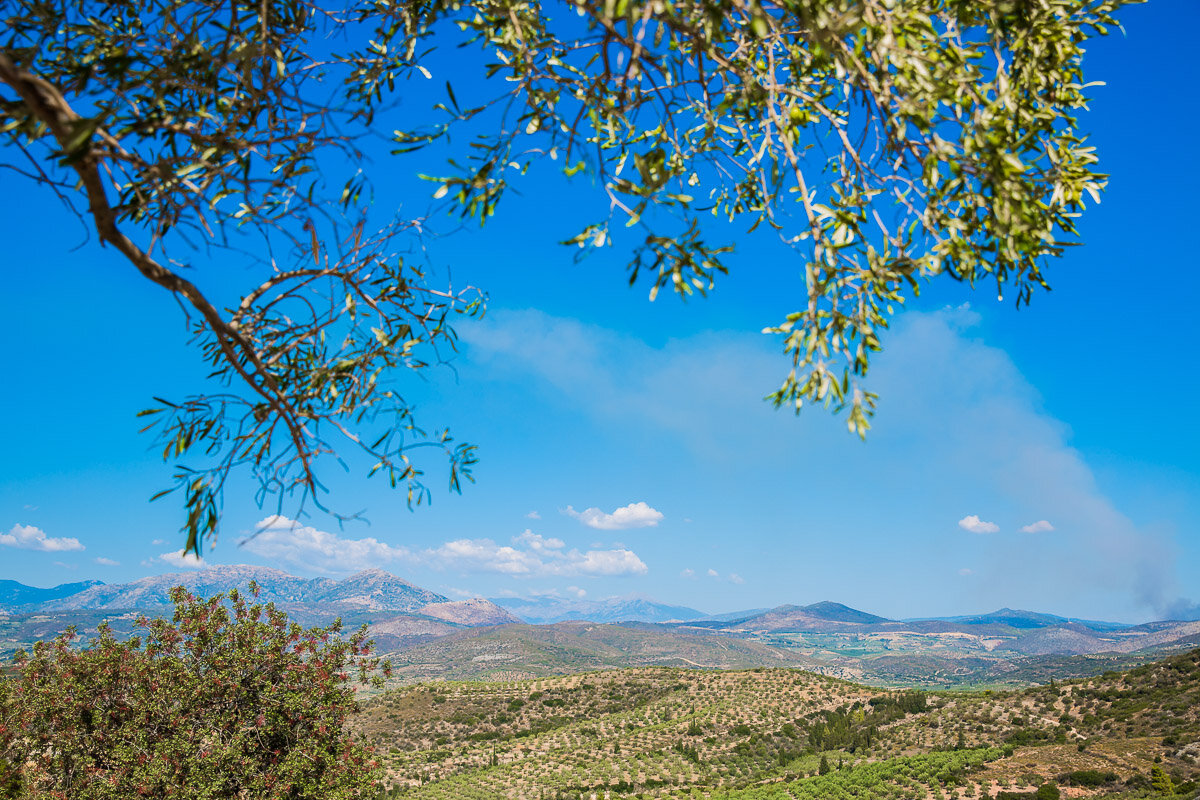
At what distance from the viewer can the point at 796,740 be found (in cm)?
4641

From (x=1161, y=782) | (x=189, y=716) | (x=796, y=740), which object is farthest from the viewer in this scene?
(x=796, y=740)

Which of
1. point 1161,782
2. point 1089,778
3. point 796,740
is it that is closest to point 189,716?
point 1161,782

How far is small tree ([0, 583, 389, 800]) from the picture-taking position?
42.0 feet

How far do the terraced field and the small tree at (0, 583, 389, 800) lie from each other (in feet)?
8.63

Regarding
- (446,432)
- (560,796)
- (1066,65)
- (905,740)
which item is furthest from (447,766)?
(1066,65)

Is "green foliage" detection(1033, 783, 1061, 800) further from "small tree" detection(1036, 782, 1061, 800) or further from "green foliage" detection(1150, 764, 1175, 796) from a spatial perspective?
"green foliage" detection(1150, 764, 1175, 796)

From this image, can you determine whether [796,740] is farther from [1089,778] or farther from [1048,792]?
[1048,792]

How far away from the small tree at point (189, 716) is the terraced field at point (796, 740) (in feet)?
8.63

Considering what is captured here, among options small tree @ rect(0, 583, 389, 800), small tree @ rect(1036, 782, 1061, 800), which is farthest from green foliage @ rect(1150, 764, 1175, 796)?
small tree @ rect(0, 583, 389, 800)

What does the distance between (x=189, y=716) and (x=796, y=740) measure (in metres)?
45.2

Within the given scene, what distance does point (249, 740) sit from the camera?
44.9 feet

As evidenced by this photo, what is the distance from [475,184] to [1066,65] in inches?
162

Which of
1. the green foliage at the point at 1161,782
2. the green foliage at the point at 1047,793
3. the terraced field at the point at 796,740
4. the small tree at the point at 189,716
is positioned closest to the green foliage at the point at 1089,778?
the terraced field at the point at 796,740

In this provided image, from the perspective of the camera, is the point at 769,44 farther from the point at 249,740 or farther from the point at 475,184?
the point at 249,740
